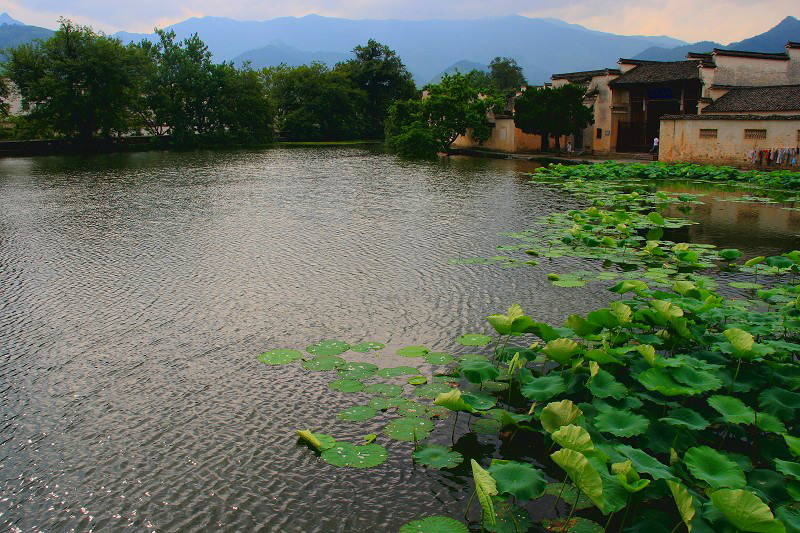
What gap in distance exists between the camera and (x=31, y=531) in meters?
3.66

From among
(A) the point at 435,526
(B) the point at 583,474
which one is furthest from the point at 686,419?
(A) the point at 435,526

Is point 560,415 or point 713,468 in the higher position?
point 560,415

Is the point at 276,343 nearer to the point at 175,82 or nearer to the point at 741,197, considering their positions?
the point at 741,197

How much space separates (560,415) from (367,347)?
2.66 m

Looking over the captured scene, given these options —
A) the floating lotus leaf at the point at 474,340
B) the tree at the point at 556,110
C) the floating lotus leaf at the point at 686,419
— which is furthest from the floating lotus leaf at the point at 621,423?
the tree at the point at 556,110

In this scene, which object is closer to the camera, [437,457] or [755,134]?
[437,457]

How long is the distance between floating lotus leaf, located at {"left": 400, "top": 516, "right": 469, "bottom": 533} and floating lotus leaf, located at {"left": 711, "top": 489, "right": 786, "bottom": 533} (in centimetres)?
138

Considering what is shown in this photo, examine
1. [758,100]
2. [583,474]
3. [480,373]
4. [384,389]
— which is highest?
[758,100]

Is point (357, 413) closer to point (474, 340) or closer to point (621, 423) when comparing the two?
point (474, 340)

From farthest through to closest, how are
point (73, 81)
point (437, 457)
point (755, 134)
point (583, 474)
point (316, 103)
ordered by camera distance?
1. point (316, 103)
2. point (73, 81)
3. point (755, 134)
4. point (437, 457)
5. point (583, 474)

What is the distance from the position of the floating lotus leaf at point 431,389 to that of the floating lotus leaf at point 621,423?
1460mm

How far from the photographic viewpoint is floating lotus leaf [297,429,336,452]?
4.42 m

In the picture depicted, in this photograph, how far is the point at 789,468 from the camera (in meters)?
3.56

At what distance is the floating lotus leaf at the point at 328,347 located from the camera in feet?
20.1
